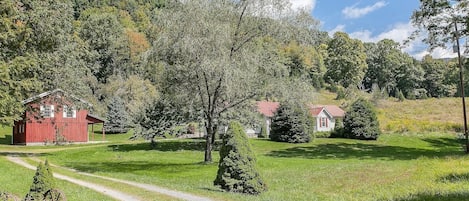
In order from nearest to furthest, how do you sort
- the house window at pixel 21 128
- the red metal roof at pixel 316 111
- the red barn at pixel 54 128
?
the red barn at pixel 54 128
the house window at pixel 21 128
the red metal roof at pixel 316 111

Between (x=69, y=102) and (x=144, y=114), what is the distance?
653 cm

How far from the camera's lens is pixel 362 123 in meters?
45.7

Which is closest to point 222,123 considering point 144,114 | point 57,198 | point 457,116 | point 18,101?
point 144,114

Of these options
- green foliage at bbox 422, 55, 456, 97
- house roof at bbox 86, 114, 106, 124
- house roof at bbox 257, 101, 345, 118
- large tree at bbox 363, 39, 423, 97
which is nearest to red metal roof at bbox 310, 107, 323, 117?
house roof at bbox 257, 101, 345, 118

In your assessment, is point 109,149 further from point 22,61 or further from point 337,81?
point 337,81

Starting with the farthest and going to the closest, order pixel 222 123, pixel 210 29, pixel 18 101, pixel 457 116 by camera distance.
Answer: pixel 457 116
pixel 222 123
pixel 18 101
pixel 210 29

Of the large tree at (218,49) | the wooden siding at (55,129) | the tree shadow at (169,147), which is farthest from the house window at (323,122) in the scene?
the large tree at (218,49)

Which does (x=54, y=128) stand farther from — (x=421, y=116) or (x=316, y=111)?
(x=421, y=116)

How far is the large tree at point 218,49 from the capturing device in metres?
21.5

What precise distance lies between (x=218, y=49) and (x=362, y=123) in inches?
1115

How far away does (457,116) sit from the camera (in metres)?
65.8

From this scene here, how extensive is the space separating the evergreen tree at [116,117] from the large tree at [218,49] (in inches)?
1504

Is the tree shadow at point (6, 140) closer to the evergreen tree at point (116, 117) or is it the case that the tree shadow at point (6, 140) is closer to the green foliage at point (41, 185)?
the evergreen tree at point (116, 117)

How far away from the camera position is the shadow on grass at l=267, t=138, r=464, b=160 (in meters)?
30.8
